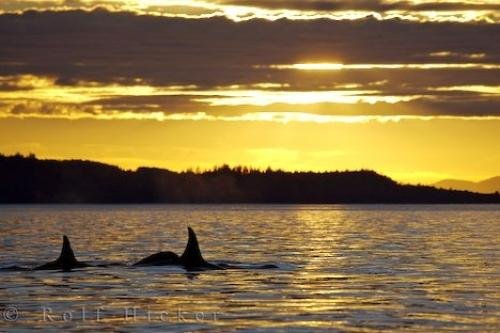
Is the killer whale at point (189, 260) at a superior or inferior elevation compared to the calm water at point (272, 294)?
superior

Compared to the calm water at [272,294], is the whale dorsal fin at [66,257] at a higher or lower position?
higher

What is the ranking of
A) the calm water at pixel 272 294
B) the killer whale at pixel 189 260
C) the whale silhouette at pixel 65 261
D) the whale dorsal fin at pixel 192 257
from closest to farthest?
the calm water at pixel 272 294 → the whale silhouette at pixel 65 261 → the killer whale at pixel 189 260 → the whale dorsal fin at pixel 192 257

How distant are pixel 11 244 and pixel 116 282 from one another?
34148 mm

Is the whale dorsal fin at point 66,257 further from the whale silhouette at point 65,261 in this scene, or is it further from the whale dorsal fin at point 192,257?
the whale dorsal fin at point 192,257

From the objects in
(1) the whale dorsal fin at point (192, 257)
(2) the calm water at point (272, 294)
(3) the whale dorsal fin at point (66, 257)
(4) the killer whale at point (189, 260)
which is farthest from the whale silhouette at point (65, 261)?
(1) the whale dorsal fin at point (192, 257)

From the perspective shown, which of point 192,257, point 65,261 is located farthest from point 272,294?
point 65,261

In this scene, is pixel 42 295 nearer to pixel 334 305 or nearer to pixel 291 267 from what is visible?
pixel 334 305

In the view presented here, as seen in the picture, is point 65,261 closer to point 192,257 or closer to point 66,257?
point 66,257

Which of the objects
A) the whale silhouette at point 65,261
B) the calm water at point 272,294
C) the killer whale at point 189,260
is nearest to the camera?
the calm water at point 272,294

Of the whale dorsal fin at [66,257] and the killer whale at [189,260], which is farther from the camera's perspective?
the killer whale at [189,260]

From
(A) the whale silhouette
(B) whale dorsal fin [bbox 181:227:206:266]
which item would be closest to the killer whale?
(B) whale dorsal fin [bbox 181:227:206:266]

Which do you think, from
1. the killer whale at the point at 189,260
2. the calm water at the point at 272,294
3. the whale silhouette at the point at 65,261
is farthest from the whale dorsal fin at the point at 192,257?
the whale silhouette at the point at 65,261

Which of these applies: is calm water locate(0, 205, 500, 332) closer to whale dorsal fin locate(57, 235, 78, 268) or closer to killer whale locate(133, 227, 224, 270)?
whale dorsal fin locate(57, 235, 78, 268)

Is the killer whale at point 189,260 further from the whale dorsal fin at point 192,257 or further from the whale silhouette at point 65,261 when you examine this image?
the whale silhouette at point 65,261
